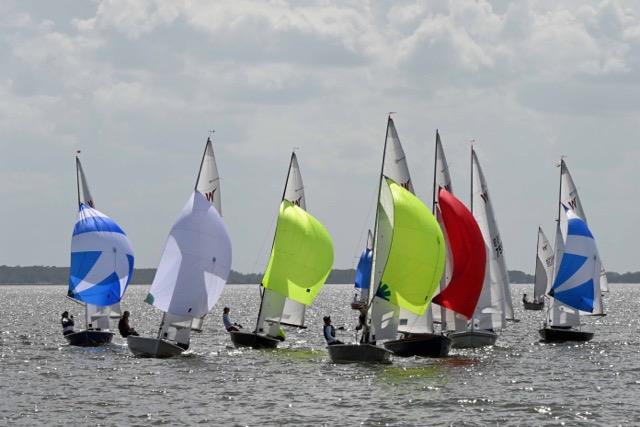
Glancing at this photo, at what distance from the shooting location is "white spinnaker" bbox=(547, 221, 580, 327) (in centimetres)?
5859

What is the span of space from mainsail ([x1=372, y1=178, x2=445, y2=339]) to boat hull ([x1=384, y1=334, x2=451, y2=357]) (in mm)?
1524

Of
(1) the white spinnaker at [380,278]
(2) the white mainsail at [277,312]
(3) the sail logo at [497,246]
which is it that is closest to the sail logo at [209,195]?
(2) the white mainsail at [277,312]

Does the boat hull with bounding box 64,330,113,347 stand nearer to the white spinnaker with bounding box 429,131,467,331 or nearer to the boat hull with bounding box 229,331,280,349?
the boat hull with bounding box 229,331,280,349

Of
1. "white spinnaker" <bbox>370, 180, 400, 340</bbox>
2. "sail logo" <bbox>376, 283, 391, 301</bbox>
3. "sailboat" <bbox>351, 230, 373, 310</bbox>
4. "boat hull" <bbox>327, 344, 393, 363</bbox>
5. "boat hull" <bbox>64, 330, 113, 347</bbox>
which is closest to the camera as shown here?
"boat hull" <bbox>327, 344, 393, 363</bbox>

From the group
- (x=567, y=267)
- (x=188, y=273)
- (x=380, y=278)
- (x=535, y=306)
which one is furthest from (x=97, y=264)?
(x=535, y=306)

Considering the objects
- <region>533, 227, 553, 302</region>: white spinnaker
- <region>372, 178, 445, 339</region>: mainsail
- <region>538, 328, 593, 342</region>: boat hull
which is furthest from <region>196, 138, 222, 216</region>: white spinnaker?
<region>533, 227, 553, 302</region>: white spinnaker

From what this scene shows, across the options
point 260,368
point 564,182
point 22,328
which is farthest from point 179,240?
point 22,328

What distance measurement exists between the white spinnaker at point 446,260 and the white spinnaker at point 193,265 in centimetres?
914

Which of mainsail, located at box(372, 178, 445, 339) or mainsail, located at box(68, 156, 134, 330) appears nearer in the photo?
mainsail, located at box(372, 178, 445, 339)

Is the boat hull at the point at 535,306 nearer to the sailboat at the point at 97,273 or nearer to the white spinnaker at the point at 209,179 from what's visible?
the sailboat at the point at 97,273

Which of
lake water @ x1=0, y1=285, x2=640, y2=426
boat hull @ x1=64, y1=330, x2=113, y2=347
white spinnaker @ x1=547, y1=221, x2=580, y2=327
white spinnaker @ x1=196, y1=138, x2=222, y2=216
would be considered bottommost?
lake water @ x1=0, y1=285, x2=640, y2=426

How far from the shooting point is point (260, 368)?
1773 inches

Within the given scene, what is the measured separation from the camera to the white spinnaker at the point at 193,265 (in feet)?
151

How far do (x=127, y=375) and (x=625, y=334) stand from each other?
4075 cm
